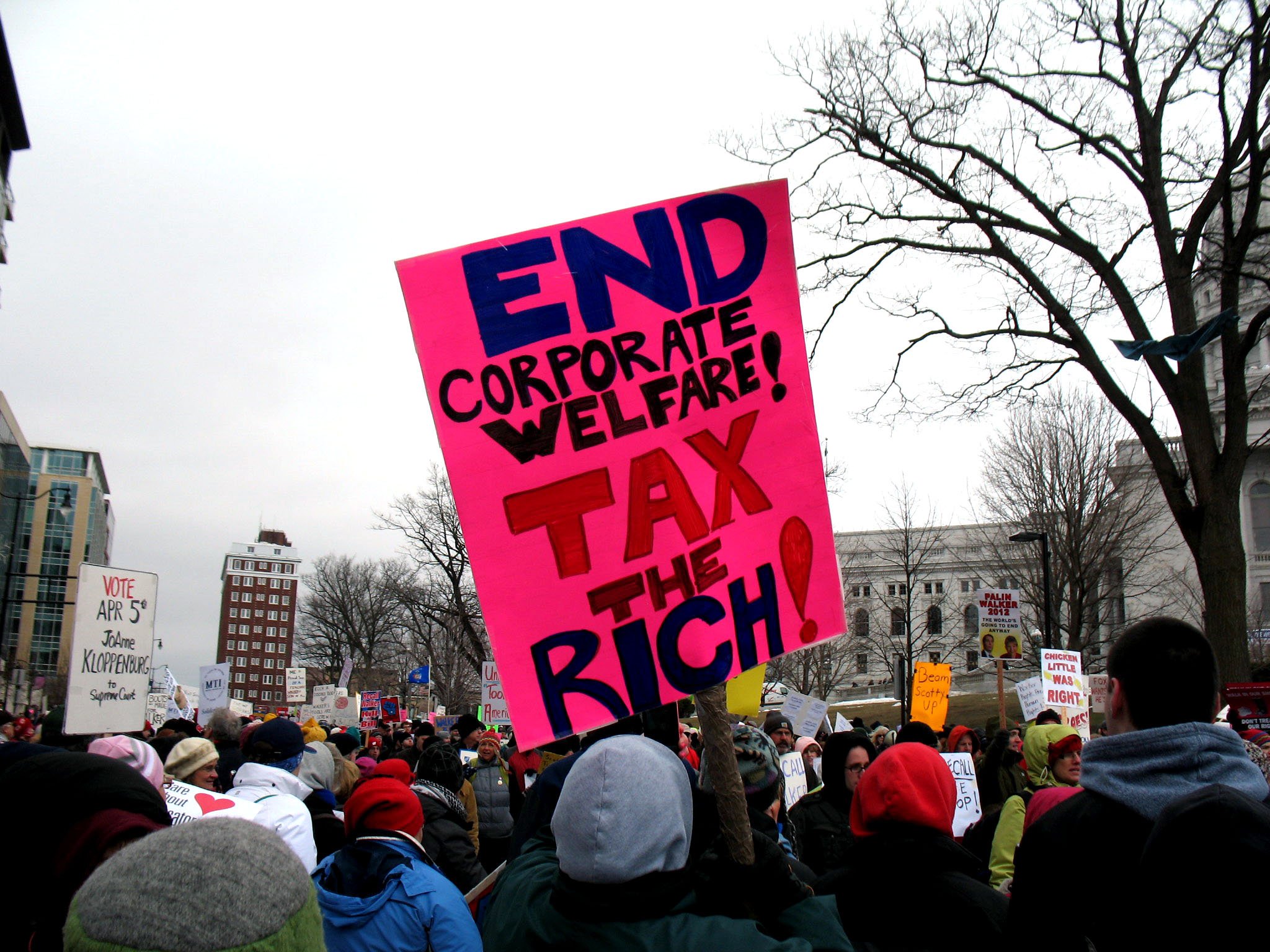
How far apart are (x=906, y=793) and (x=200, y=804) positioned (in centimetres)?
247

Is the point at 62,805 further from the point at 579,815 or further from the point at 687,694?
the point at 687,694

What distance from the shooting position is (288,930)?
1.25 m

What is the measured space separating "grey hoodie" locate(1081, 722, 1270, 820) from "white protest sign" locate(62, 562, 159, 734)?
24.7ft

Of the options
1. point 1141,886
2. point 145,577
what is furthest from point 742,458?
point 145,577

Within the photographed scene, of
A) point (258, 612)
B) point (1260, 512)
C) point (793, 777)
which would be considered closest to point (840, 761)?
point (793, 777)

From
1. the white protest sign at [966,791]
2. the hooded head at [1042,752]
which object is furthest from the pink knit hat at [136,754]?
the white protest sign at [966,791]

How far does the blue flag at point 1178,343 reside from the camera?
11.5 m

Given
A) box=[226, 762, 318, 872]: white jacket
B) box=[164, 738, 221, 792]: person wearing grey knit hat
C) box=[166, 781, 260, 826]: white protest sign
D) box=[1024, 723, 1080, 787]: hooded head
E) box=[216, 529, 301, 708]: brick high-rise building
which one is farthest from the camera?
box=[216, 529, 301, 708]: brick high-rise building

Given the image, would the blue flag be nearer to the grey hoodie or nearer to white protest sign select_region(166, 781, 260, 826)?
the grey hoodie

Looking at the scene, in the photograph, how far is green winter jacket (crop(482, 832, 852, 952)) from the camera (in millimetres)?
2131

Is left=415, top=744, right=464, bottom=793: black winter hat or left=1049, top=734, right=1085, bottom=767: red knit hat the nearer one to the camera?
left=1049, top=734, right=1085, bottom=767: red knit hat

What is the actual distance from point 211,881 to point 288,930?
113 mm

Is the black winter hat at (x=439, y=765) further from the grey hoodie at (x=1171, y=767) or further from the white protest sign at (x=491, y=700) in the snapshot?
the white protest sign at (x=491, y=700)

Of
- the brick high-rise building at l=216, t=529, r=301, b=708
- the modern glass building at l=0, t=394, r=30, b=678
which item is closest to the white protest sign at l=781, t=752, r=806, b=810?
the modern glass building at l=0, t=394, r=30, b=678
